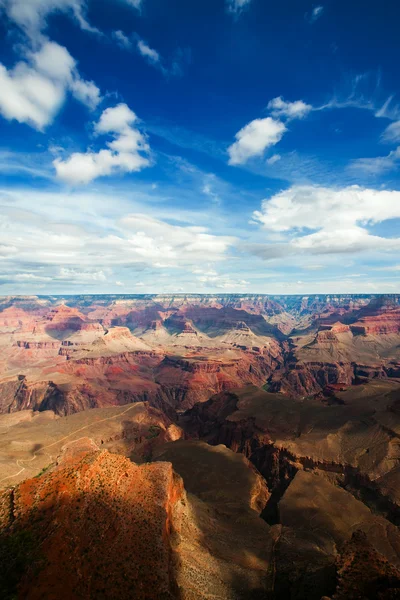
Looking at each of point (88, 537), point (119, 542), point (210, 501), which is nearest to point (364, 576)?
point (119, 542)

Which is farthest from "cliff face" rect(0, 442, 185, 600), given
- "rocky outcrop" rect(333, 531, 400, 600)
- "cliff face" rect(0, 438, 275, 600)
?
"rocky outcrop" rect(333, 531, 400, 600)

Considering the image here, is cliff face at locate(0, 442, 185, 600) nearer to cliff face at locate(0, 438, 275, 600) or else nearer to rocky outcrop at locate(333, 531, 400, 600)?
cliff face at locate(0, 438, 275, 600)

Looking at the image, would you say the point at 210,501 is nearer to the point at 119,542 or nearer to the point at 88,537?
the point at 119,542

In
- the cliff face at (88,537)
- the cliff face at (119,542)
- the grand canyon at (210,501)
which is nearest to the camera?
the cliff face at (88,537)

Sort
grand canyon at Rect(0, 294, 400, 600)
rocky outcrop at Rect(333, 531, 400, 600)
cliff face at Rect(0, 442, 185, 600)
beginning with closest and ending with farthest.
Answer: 1. rocky outcrop at Rect(333, 531, 400, 600)
2. cliff face at Rect(0, 442, 185, 600)
3. grand canyon at Rect(0, 294, 400, 600)

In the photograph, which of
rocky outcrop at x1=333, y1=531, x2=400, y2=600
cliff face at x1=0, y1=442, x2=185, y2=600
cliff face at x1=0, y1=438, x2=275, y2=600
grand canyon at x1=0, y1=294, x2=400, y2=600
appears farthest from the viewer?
grand canyon at x1=0, y1=294, x2=400, y2=600

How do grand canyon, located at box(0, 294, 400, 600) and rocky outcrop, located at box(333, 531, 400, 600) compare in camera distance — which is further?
grand canyon, located at box(0, 294, 400, 600)

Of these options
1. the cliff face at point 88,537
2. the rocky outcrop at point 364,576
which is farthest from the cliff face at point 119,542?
the rocky outcrop at point 364,576

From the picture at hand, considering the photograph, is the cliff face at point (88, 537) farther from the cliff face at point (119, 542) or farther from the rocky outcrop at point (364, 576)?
the rocky outcrop at point (364, 576)

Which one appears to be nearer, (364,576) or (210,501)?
(364,576)

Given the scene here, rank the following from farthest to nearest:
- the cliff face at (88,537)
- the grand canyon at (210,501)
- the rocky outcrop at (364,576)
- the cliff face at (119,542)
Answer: the grand canyon at (210,501), the cliff face at (119,542), the cliff face at (88,537), the rocky outcrop at (364,576)

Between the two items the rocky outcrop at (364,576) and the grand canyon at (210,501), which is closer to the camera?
the rocky outcrop at (364,576)
